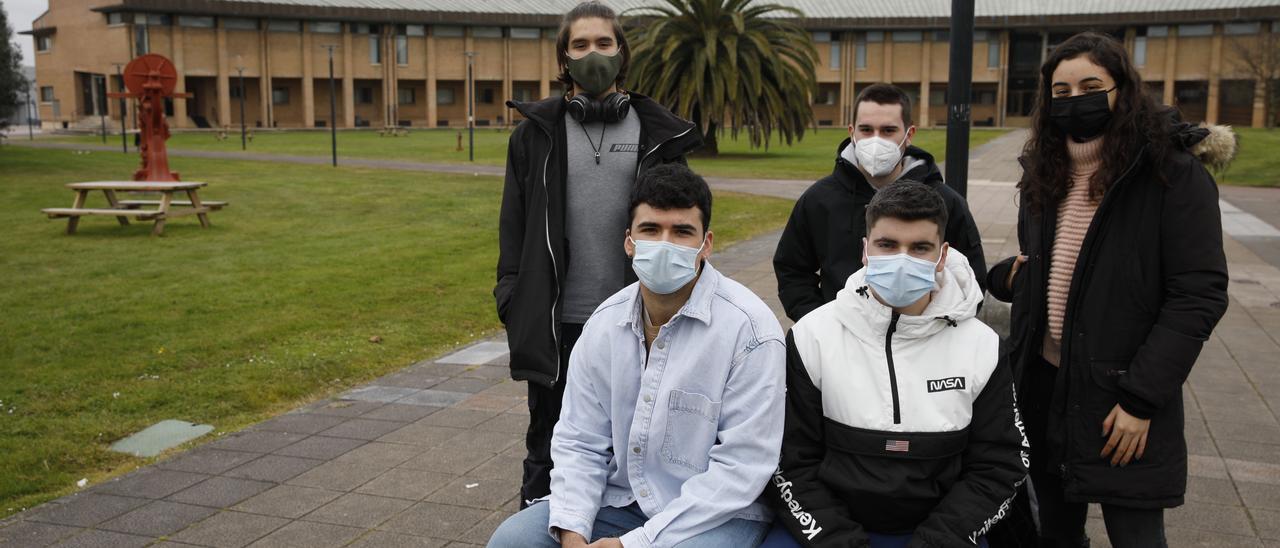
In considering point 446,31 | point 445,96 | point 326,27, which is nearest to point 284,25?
point 326,27

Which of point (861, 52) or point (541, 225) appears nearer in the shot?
point (541, 225)

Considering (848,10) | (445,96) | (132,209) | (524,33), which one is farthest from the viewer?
(445,96)

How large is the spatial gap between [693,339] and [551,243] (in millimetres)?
937

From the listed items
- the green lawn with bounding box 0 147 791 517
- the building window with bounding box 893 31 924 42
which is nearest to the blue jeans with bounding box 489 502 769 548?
the green lawn with bounding box 0 147 791 517

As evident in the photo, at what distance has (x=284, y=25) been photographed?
69.8 m

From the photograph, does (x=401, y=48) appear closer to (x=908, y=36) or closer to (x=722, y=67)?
(x=908, y=36)

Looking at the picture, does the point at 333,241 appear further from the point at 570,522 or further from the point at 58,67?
the point at 58,67

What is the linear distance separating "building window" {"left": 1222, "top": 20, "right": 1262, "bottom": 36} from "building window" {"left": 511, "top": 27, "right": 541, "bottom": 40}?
147 feet

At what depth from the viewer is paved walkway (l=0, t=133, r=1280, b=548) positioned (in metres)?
4.71

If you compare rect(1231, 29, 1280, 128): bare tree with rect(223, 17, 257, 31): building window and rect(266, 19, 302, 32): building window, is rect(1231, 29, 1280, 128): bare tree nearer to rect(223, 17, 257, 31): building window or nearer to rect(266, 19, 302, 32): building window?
rect(266, 19, 302, 32): building window

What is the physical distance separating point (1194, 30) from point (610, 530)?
76.7m

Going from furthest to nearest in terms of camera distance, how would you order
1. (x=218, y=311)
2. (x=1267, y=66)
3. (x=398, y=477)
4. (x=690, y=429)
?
(x=1267, y=66), (x=218, y=311), (x=398, y=477), (x=690, y=429)

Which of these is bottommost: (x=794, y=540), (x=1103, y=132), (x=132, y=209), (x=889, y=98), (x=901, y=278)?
(x=132, y=209)

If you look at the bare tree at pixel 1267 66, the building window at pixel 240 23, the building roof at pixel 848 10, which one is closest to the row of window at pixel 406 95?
the building window at pixel 240 23
